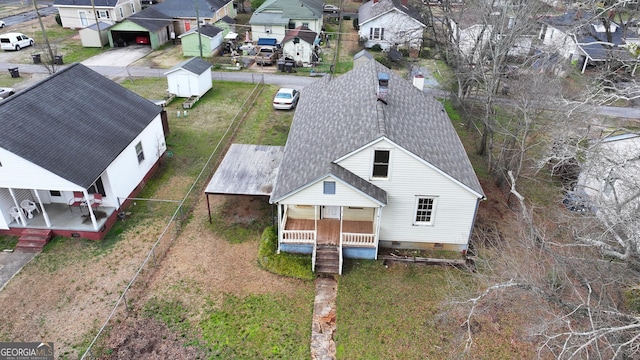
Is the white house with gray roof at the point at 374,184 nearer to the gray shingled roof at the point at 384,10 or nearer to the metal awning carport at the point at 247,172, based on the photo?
the metal awning carport at the point at 247,172

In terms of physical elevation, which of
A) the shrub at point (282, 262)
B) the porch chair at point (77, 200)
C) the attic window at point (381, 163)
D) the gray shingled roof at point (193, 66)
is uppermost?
the attic window at point (381, 163)

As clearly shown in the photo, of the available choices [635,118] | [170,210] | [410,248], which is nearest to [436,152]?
[410,248]

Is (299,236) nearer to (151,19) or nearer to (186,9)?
(151,19)

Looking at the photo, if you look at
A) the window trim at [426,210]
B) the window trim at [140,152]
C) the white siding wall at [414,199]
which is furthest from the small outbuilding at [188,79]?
the window trim at [426,210]

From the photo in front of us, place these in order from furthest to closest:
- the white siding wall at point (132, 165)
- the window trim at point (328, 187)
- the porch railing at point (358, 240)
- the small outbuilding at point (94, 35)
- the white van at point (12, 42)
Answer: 1. the small outbuilding at point (94, 35)
2. the white van at point (12, 42)
3. the white siding wall at point (132, 165)
4. the porch railing at point (358, 240)
5. the window trim at point (328, 187)

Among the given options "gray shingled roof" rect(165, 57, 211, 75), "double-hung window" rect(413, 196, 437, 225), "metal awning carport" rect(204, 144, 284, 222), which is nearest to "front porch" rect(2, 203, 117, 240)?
"metal awning carport" rect(204, 144, 284, 222)

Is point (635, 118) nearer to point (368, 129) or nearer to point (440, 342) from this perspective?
A: point (368, 129)
